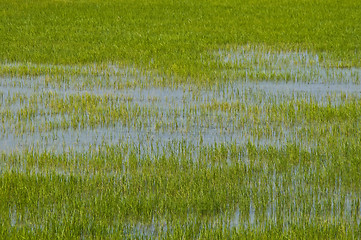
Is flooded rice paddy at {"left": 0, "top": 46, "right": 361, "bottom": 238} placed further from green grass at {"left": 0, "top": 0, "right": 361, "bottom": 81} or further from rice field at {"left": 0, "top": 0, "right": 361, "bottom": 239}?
green grass at {"left": 0, "top": 0, "right": 361, "bottom": 81}

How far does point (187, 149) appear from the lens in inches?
297

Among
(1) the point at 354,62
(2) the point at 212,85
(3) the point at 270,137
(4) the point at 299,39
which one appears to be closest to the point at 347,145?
(3) the point at 270,137

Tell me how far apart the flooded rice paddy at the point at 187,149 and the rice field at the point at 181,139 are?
0.02 metres

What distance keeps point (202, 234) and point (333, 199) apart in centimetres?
137

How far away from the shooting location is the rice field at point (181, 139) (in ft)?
18.0

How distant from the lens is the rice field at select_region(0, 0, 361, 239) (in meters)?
5.49

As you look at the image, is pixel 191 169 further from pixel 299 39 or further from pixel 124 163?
pixel 299 39

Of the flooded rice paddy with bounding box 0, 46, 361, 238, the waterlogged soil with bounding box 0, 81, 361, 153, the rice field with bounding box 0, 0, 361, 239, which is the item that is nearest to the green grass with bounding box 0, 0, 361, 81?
the rice field with bounding box 0, 0, 361, 239

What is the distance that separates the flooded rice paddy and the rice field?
0.02m

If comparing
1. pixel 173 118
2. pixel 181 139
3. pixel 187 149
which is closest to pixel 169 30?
pixel 173 118

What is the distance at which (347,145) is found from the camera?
24.5 ft

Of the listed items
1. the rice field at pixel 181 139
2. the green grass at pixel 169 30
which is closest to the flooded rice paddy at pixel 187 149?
the rice field at pixel 181 139

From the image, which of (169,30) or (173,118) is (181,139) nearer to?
(173,118)

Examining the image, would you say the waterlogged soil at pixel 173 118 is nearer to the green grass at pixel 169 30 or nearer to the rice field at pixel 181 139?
the rice field at pixel 181 139
